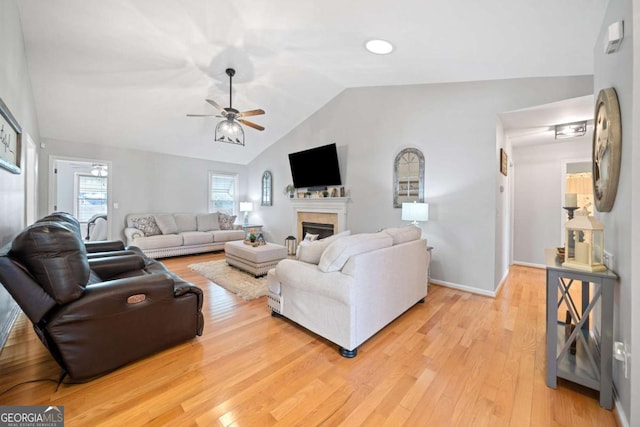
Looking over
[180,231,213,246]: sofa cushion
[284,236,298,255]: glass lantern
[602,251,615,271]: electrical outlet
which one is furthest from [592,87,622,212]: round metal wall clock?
[180,231,213,246]: sofa cushion

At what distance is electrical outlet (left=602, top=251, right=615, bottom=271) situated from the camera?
67.3 inches

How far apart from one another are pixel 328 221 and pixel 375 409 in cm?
391

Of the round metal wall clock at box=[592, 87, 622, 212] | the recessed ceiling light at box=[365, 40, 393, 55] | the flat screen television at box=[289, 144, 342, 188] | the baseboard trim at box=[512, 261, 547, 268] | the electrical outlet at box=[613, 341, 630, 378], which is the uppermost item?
the recessed ceiling light at box=[365, 40, 393, 55]

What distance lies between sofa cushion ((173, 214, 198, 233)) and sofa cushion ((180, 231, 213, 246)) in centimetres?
21

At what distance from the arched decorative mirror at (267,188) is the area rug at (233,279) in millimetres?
2347

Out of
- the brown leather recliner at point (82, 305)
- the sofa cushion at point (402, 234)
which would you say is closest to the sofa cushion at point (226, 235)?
the brown leather recliner at point (82, 305)

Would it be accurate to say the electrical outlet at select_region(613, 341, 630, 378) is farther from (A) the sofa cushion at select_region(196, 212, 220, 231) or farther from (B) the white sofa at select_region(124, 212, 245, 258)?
(A) the sofa cushion at select_region(196, 212, 220, 231)

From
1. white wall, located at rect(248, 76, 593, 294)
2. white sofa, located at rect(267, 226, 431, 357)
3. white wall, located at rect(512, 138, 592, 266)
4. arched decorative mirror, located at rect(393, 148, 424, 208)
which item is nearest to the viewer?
white sofa, located at rect(267, 226, 431, 357)

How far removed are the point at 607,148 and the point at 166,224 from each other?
6698 millimetres

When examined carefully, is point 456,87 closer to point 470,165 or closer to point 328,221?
point 470,165

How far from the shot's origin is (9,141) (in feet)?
7.63

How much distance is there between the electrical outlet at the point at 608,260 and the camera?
171 centimetres

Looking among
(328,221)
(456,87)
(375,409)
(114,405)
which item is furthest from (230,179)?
(375,409)

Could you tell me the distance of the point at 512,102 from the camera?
3252 mm
